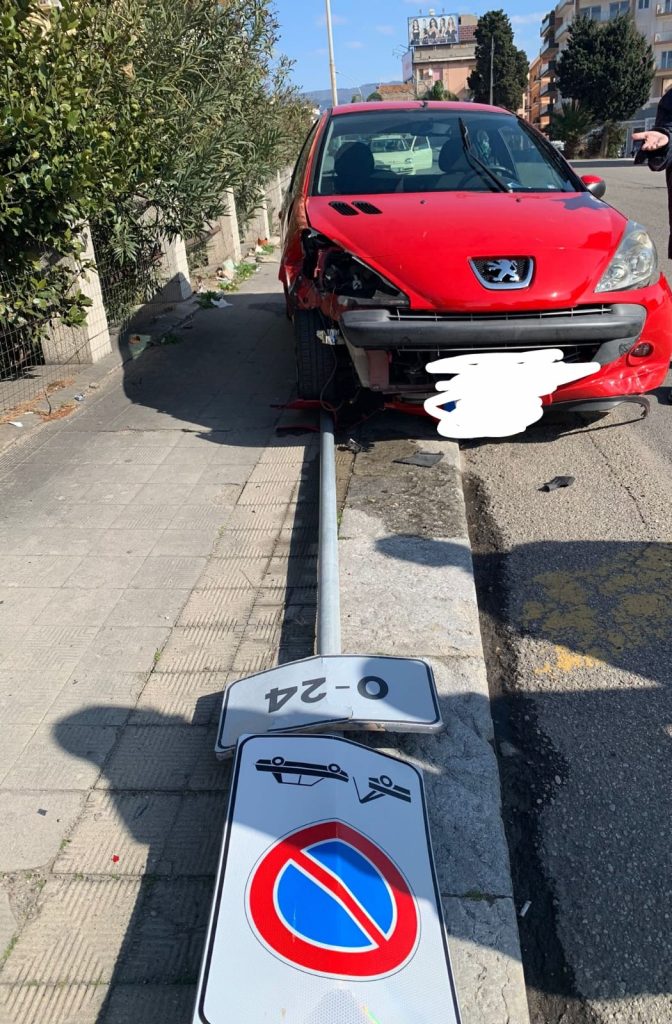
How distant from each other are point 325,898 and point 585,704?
1231 millimetres

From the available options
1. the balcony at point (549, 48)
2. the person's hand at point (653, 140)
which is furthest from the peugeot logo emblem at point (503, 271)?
the balcony at point (549, 48)

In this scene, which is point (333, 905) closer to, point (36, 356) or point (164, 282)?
point (36, 356)

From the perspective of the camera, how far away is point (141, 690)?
281cm

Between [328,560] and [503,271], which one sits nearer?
[328,560]

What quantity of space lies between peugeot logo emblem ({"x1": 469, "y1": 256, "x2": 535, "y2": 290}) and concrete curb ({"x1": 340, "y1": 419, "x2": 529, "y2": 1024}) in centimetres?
100

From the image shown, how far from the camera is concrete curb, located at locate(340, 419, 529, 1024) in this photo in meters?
1.85

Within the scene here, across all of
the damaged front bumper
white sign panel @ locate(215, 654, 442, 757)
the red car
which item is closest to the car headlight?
the red car

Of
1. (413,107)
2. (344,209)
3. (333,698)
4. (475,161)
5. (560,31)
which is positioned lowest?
(333,698)

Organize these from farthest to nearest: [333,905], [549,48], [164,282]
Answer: [549,48] → [164,282] → [333,905]

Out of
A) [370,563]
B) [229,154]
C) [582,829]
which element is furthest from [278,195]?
[582,829]

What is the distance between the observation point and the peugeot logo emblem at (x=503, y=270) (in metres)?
3.96

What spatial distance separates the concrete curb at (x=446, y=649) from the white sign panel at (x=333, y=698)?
12 centimetres

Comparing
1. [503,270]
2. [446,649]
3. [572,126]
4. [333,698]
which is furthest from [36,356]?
[572,126]

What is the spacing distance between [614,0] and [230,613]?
94204mm
